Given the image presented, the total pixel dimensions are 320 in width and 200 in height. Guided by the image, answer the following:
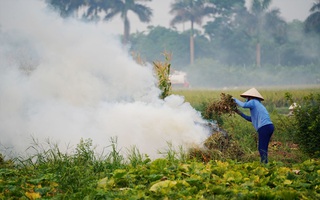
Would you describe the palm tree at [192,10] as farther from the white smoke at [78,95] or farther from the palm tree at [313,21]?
the white smoke at [78,95]

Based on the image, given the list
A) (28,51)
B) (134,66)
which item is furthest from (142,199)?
(28,51)

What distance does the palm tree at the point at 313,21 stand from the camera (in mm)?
50125

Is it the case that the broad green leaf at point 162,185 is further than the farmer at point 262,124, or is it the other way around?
the farmer at point 262,124

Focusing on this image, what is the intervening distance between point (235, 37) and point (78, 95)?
147ft

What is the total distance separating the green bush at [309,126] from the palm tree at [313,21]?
43.9m

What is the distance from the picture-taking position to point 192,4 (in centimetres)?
5503

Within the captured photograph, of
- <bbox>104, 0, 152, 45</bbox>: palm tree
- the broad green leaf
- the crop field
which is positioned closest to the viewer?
the crop field

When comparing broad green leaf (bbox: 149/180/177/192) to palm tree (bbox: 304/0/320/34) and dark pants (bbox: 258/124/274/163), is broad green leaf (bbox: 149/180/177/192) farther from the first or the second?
palm tree (bbox: 304/0/320/34)

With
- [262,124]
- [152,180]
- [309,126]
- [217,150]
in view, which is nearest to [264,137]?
[262,124]

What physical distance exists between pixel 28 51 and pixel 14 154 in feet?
13.5

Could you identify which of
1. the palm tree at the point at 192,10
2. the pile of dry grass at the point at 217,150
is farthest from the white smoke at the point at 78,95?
the palm tree at the point at 192,10

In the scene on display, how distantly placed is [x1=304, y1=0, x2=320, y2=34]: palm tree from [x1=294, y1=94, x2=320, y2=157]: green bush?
144 feet

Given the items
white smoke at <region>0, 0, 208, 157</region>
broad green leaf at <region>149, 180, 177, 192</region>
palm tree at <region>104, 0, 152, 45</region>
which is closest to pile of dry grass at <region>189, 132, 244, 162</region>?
white smoke at <region>0, 0, 208, 157</region>

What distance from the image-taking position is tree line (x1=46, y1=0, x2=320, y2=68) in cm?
5331
